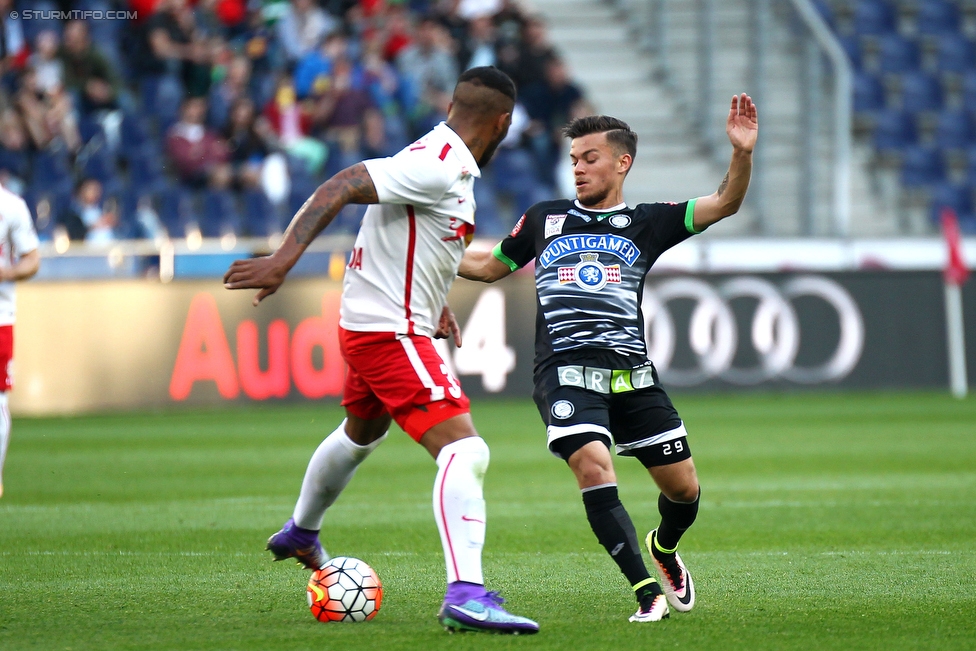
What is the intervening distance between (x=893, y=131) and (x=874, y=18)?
227 cm

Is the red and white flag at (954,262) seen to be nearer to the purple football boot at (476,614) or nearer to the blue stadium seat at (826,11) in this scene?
the blue stadium seat at (826,11)

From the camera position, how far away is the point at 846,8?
76.8 ft

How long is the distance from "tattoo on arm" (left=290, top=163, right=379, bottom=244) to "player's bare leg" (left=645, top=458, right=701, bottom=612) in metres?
1.58

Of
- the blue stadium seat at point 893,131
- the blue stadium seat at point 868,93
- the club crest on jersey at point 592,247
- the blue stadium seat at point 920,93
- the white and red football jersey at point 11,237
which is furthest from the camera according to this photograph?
the blue stadium seat at point 920,93

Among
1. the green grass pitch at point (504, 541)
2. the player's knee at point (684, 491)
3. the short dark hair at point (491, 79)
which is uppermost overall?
the short dark hair at point (491, 79)

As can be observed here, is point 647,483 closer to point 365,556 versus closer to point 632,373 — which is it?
point 365,556

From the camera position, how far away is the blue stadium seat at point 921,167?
21.8 m

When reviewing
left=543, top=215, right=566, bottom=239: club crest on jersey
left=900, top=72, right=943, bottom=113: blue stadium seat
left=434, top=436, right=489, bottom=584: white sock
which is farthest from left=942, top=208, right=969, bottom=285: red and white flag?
left=434, top=436, right=489, bottom=584: white sock

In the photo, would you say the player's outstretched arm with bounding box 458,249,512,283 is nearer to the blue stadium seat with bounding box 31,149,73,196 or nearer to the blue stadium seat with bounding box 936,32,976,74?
the blue stadium seat with bounding box 31,149,73,196

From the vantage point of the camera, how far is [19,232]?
809 centimetres

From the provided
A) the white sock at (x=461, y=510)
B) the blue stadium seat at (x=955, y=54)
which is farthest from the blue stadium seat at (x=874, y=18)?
the white sock at (x=461, y=510)

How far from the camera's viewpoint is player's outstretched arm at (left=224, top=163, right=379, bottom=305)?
4434 millimetres

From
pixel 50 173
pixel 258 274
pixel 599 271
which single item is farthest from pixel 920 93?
pixel 258 274

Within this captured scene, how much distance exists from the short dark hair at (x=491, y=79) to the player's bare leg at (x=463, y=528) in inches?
45.8
